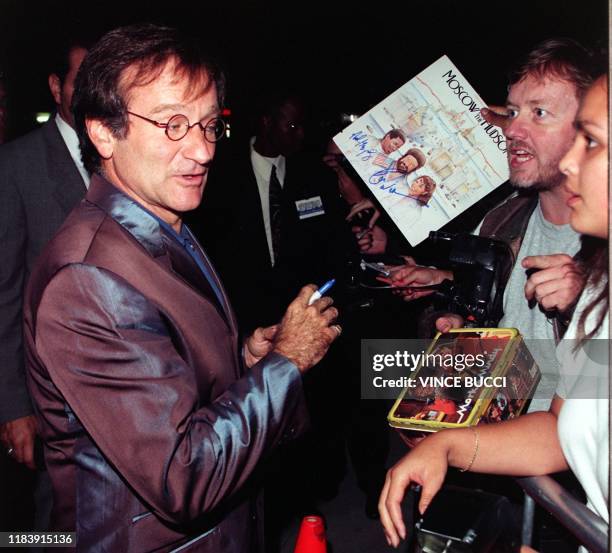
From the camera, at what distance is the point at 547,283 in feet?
5.05

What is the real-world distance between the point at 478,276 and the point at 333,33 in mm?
3338

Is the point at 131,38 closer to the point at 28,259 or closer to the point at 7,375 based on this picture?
the point at 28,259

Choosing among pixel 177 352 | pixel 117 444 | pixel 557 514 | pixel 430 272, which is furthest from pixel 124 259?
pixel 430 272

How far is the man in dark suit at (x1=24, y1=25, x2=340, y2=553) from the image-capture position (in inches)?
44.9

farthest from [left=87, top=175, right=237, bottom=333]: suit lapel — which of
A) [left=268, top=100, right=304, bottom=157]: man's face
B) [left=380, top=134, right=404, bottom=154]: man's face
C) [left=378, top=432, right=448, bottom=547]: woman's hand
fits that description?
[left=268, top=100, right=304, bottom=157]: man's face

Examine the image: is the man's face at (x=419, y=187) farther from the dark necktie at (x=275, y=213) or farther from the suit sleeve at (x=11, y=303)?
the dark necktie at (x=275, y=213)

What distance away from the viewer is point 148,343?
116 cm

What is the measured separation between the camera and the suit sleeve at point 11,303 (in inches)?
83.7

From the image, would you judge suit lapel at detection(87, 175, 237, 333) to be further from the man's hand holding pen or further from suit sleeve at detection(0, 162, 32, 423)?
suit sleeve at detection(0, 162, 32, 423)

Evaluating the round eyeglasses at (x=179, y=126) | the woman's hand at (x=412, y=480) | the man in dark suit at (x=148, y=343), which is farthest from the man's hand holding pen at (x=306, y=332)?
the round eyeglasses at (x=179, y=126)

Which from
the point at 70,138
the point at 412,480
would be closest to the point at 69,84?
the point at 70,138

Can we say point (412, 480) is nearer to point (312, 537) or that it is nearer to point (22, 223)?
point (312, 537)

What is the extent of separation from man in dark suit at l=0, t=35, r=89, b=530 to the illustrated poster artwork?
118 centimetres

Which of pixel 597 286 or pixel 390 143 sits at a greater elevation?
pixel 390 143
